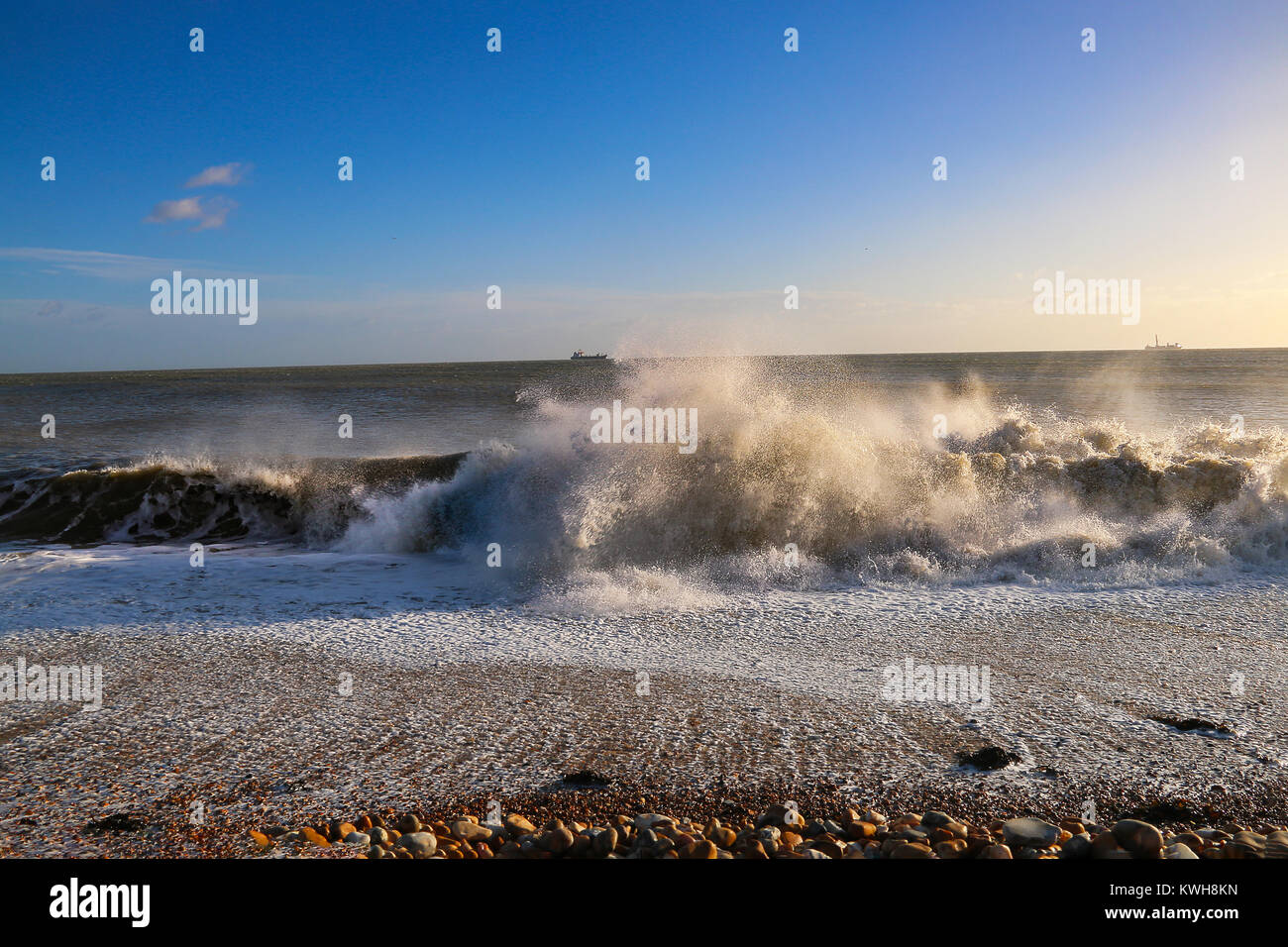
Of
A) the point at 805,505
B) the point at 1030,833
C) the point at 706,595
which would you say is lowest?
the point at 1030,833

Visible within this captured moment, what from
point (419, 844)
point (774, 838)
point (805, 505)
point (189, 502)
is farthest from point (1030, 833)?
point (189, 502)

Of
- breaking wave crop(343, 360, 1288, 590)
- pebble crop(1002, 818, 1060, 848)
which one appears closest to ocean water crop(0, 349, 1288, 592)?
breaking wave crop(343, 360, 1288, 590)

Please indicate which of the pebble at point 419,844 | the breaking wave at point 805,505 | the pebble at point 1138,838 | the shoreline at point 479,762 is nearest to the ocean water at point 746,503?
the breaking wave at point 805,505

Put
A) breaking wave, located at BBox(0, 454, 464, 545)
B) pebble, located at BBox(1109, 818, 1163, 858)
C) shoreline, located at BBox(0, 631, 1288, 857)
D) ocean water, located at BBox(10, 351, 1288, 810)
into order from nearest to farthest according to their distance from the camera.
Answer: pebble, located at BBox(1109, 818, 1163, 858)
shoreline, located at BBox(0, 631, 1288, 857)
ocean water, located at BBox(10, 351, 1288, 810)
breaking wave, located at BBox(0, 454, 464, 545)

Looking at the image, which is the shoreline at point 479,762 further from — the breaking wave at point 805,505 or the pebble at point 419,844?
the breaking wave at point 805,505

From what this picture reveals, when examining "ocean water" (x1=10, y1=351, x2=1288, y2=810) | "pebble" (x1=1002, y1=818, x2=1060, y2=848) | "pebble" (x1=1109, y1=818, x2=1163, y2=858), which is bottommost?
"pebble" (x1=1002, y1=818, x2=1060, y2=848)

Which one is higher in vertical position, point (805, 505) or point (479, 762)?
point (805, 505)

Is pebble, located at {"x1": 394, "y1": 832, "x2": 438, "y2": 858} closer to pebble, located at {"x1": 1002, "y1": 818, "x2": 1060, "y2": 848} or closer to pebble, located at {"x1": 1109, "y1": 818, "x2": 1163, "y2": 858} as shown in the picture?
pebble, located at {"x1": 1002, "y1": 818, "x2": 1060, "y2": 848}

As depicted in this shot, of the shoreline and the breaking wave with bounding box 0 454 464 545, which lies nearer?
the shoreline

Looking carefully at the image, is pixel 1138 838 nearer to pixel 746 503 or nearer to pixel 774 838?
pixel 774 838

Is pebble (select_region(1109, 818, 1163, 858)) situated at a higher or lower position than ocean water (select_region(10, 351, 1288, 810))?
lower
